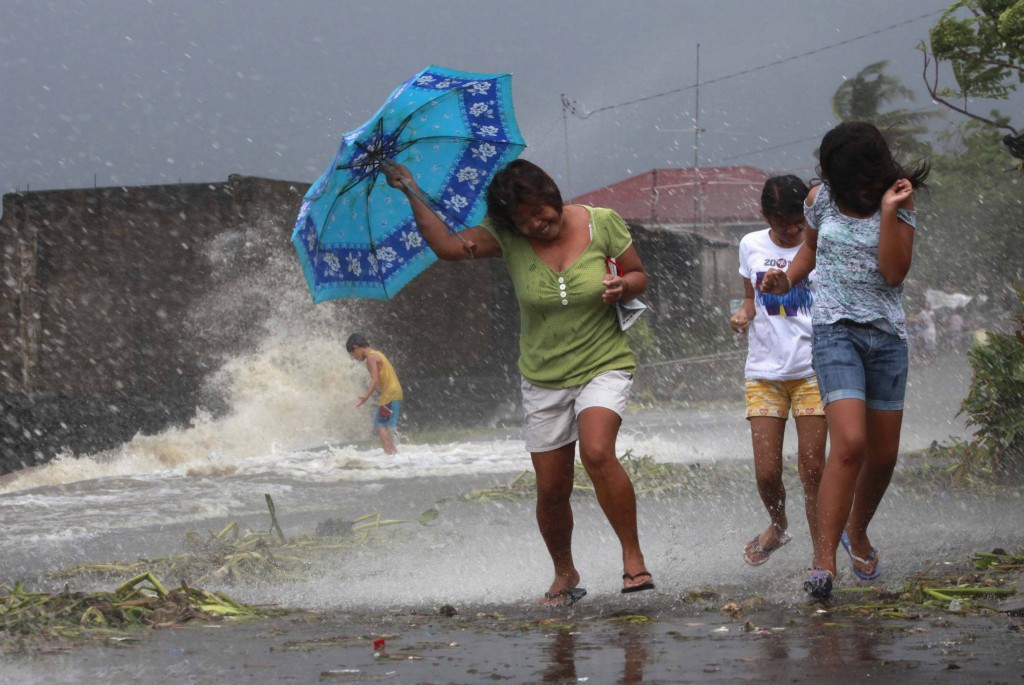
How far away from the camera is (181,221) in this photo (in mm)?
19344

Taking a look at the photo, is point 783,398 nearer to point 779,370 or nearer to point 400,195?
point 779,370

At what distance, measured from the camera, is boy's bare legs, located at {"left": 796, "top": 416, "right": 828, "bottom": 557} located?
561 cm

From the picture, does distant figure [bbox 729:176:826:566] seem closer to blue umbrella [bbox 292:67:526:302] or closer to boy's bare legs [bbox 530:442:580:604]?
boy's bare legs [bbox 530:442:580:604]

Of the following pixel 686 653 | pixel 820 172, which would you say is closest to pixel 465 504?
pixel 820 172

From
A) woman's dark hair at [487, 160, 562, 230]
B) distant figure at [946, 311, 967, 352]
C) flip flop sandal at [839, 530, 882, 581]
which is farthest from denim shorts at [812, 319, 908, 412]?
distant figure at [946, 311, 967, 352]

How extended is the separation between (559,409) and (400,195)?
126 cm

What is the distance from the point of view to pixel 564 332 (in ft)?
16.7

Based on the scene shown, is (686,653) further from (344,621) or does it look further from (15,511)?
(15,511)

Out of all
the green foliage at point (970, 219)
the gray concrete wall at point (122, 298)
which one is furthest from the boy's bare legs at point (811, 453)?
the green foliage at point (970, 219)

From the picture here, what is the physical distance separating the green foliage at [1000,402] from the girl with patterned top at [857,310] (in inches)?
130

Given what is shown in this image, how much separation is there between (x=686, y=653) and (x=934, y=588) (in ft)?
4.58

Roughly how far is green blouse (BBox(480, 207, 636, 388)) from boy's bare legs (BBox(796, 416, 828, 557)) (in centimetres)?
100

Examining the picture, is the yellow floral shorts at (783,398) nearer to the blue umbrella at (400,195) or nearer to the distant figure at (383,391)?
the blue umbrella at (400,195)

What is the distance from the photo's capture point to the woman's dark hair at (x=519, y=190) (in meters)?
5.05
